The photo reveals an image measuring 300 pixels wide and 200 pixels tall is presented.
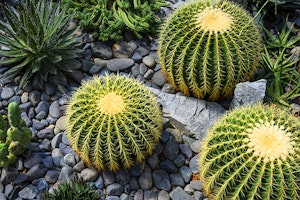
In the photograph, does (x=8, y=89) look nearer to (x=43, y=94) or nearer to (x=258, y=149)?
(x=43, y=94)

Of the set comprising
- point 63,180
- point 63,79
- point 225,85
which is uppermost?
point 225,85

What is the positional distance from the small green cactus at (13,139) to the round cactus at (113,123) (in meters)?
0.36

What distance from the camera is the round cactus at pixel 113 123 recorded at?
3611 millimetres

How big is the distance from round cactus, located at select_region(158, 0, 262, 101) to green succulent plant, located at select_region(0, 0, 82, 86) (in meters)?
0.88

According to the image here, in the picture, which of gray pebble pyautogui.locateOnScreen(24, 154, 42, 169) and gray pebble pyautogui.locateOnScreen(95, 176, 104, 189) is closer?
gray pebble pyautogui.locateOnScreen(95, 176, 104, 189)

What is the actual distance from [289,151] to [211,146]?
0.55 meters

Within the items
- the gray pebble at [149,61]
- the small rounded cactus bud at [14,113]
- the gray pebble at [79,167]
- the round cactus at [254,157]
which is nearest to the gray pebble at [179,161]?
the round cactus at [254,157]

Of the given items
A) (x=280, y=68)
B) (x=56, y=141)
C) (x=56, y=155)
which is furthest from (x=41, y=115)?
(x=280, y=68)

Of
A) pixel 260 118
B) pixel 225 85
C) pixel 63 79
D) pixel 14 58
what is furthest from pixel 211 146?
pixel 14 58

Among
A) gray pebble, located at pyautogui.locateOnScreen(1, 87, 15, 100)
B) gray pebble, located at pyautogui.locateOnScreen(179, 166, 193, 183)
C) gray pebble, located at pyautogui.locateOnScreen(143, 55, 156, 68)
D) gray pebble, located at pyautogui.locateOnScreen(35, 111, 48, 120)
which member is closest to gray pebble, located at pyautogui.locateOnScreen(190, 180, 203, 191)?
gray pebble, located at pyautogui.locateOnScreen(179, 166, 193, 183)

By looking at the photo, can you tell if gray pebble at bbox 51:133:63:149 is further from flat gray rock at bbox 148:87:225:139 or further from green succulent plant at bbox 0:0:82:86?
flat gray rock at bbox 148:87:225:139

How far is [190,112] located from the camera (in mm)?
4332

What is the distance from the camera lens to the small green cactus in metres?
3.75

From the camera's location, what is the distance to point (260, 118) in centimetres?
346
